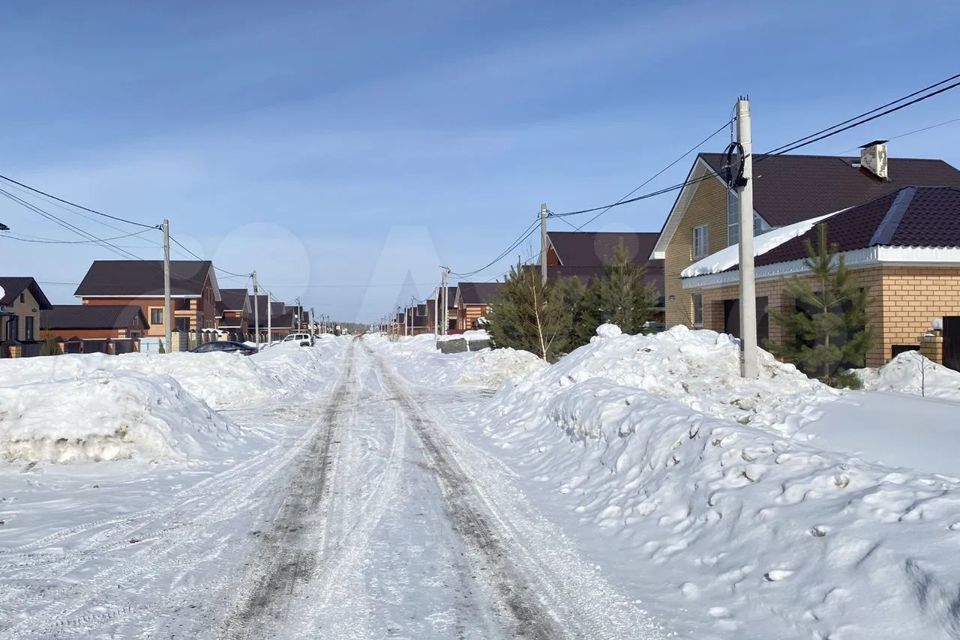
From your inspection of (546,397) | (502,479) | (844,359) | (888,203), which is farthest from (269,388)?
(888,203)

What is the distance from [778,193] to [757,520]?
22.0 metres

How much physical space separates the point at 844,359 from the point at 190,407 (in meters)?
12.4

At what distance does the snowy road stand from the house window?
69.0 feet

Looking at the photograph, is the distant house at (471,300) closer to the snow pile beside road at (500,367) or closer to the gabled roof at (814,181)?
the gabled roof at (814,181)

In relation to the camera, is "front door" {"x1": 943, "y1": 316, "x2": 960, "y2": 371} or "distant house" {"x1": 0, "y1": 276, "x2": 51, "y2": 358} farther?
"distant house" {"x1": 0, "y1": 276, "x2": 51, "y2": 358}

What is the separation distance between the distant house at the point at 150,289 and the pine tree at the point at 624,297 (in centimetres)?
4447

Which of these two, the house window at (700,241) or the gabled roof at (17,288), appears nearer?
the house window at (700,241)

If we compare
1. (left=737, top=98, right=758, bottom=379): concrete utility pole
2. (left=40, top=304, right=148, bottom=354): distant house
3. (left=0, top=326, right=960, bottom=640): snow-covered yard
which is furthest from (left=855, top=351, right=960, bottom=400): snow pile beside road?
(left=40, top=304, right=148, bottom=354): distant house

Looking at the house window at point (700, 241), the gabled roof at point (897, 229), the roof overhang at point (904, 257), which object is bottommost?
the roof overhang at point (904, 257)

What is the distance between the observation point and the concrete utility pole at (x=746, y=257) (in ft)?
41.1

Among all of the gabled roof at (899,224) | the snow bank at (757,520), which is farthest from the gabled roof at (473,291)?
the snow bank at (757,520)

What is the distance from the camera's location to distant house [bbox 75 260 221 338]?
59562 millimetres

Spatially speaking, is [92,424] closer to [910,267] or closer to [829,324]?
[829,324]

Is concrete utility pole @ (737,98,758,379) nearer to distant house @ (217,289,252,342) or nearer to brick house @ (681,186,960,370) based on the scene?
brick house @ (681,186,960,370)
